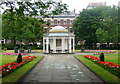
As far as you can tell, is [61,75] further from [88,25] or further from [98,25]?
[98,25]

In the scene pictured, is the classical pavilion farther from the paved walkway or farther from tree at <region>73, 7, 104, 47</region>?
tree at <region>73, 7, 104, 47</region>

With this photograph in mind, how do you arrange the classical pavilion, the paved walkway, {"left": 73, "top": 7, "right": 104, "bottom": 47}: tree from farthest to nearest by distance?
{"left": 73, "top": 7, "right": 104, "bottom": 47}: tree
the classical pavilion
the paved walkway

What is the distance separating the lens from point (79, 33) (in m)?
44.8

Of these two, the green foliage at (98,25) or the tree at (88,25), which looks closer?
the green foliage at (98,25)

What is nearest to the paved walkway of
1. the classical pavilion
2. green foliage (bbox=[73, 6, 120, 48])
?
the classical pavilion

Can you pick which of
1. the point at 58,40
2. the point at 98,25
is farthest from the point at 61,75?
the point at 98,25

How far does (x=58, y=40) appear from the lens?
29094mm

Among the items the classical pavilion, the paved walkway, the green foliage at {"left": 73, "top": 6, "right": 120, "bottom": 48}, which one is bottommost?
the paved walkway

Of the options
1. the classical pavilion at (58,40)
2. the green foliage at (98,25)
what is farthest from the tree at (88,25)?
the classical pavilion at (58,40)

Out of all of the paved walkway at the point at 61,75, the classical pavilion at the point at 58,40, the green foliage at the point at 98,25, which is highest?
the green foliage at the point at 98,25

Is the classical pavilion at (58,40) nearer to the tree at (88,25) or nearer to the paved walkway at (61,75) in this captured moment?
the paved walkway at (61,75)

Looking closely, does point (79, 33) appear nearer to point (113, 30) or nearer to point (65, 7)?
point (113, 30)

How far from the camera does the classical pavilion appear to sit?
26.3m

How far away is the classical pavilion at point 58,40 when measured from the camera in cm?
2634
